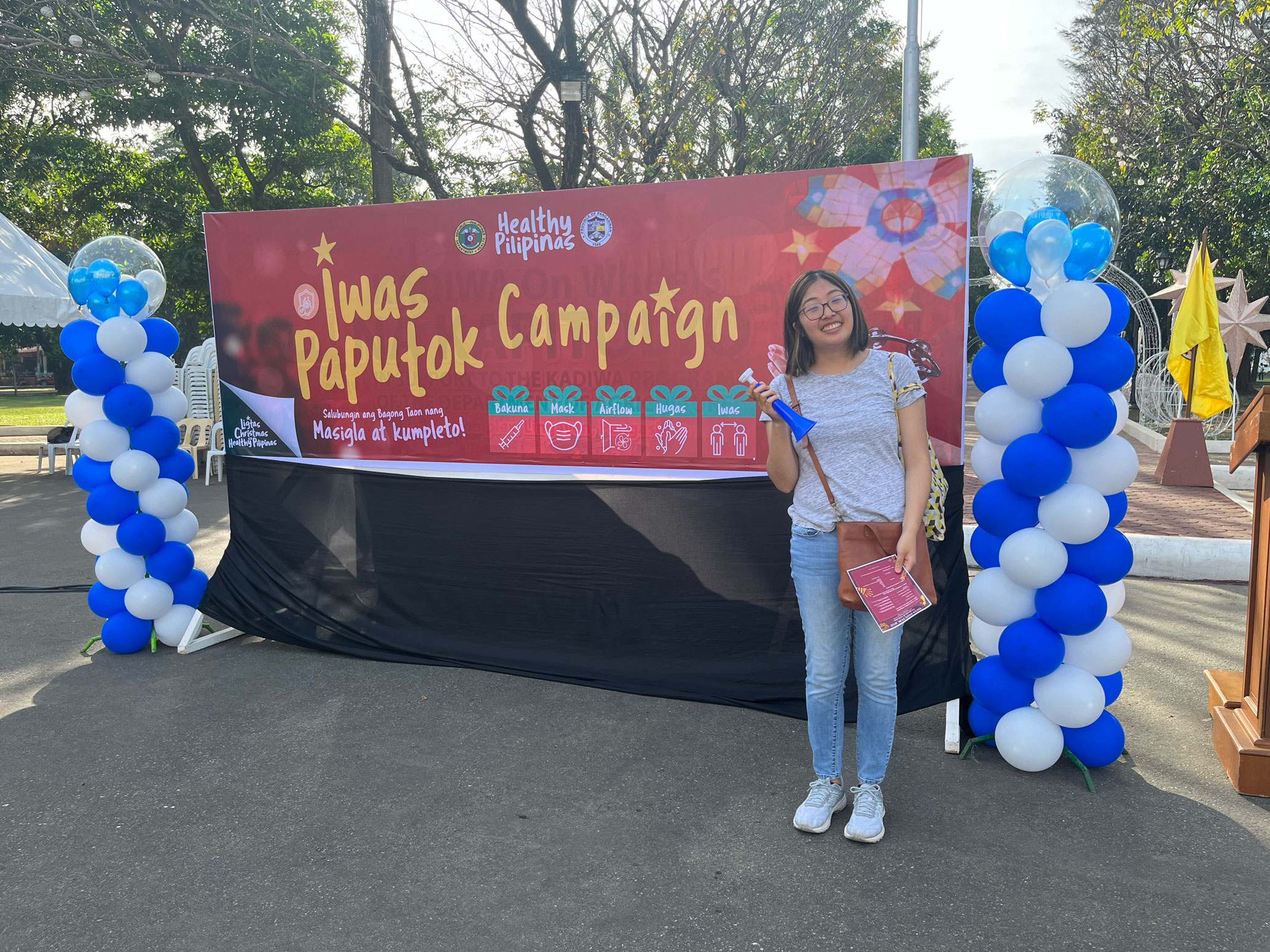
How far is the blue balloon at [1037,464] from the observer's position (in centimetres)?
332

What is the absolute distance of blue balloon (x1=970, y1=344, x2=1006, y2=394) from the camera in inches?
139

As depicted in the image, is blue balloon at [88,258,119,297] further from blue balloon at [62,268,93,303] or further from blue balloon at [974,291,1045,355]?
blue balloon at [974,291,1045,355]

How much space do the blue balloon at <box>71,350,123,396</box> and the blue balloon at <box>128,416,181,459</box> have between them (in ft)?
0.84

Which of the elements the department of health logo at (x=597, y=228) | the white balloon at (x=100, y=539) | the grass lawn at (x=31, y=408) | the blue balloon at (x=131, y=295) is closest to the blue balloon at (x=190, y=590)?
the white balloon at (x=100, y=539)

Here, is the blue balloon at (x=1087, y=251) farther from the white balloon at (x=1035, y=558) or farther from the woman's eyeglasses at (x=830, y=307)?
the woman's eyeglasses at (x=830, y=307)

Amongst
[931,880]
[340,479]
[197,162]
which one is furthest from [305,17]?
[931,880]

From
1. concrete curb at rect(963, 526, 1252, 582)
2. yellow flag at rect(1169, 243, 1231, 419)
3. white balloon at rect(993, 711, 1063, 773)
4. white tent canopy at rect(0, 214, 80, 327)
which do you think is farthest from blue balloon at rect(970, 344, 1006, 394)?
white tent canopy at rect(0, 214, 80, 327)

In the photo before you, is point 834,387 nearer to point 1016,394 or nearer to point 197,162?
point 1016,394

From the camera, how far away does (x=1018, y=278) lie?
352 centimetres

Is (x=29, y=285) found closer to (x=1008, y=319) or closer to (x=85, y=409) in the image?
(x=85, y=409)

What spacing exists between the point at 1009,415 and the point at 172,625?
4.30 meters

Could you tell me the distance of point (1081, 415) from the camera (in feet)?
10.7

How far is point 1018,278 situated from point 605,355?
1872mm

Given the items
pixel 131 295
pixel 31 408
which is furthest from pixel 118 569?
pixel 31 408
